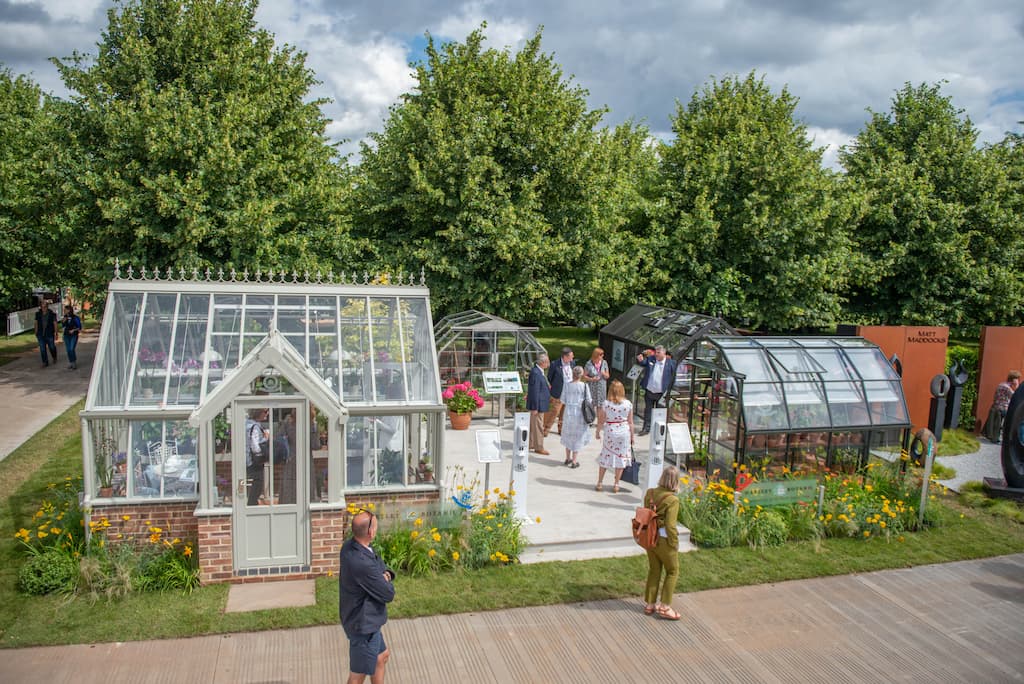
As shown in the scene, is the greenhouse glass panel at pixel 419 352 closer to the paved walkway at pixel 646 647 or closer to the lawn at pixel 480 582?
the lawn at pixel 480 582

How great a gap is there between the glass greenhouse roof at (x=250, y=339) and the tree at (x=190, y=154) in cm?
780

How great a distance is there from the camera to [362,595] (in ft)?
19.3

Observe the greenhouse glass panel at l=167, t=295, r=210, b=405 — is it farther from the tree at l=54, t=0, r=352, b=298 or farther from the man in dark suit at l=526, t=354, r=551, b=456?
the tree at l=54, t=0, r=352, b=298

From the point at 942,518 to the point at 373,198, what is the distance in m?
15.2

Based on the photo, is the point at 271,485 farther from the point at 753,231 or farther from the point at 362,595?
the point at 753,231

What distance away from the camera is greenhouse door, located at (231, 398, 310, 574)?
27.7 ft

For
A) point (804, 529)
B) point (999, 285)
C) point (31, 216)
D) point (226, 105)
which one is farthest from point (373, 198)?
point (999, 285)

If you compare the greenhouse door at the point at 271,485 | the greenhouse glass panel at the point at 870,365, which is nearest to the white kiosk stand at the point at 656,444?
the greenhouse glass panel at the point at 870,365

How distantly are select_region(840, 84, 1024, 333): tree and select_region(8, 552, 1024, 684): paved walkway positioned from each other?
16378mm

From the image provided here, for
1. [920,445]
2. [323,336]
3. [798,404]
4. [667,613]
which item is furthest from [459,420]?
[920,445]

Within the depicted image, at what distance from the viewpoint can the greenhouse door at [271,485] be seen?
8.45 m

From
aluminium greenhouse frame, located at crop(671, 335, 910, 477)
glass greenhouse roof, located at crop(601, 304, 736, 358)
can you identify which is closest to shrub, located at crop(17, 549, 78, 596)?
aluminium greenhouse frame, located at crop(671, 335, 910, 477)

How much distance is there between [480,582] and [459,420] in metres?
6.87

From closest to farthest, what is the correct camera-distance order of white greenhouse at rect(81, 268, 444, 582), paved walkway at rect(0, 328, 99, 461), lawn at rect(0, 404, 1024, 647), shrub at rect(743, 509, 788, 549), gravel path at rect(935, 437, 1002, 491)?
lawn at rect(0, 404, 1024, 647)
white greenhouse at rect(81, 268, 444, 582)
shrub at rect(743, 509, 788, 549)
gravel path at rect(935, 437, 1002, 491)
paved walkway at rect(0, 328, 99, 461)
